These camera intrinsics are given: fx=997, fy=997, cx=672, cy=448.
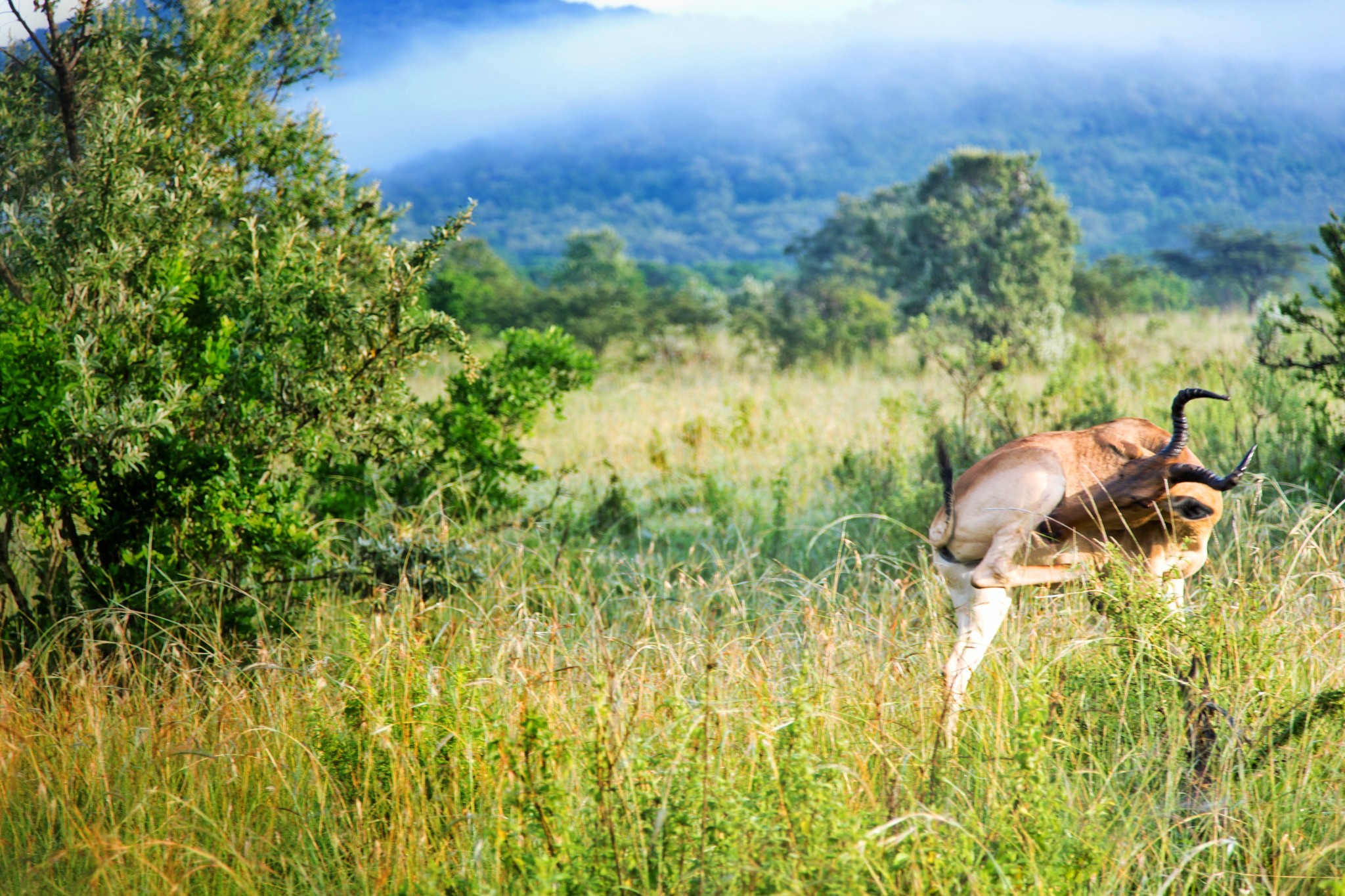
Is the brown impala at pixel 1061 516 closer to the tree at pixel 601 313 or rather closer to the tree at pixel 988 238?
the tree at pixel 601 313

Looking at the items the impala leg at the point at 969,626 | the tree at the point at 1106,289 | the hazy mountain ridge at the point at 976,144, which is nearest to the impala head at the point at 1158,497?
the impala leg at the point at 969,626

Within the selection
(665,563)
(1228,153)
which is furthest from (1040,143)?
(665,563)

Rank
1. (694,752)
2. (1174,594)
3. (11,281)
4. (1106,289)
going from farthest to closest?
1. (1106,289)
2. (11,281)
3. (1174,594)
4. (694,752)

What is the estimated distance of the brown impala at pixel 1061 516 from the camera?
2988 millimetres

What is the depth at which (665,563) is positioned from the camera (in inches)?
234

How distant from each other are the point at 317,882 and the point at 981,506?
7.01 ft

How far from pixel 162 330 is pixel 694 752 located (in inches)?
114

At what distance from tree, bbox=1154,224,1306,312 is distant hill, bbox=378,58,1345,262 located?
208 ft

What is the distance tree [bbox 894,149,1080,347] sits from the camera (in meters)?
18.9

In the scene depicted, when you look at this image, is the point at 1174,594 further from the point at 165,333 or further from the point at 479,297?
the point at 479,297

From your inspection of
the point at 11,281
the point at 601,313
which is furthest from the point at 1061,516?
the point at 601,313

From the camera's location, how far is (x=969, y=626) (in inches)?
118

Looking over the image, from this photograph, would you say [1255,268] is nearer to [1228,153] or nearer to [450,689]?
[450,689]

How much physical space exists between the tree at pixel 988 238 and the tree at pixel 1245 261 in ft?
58.7
